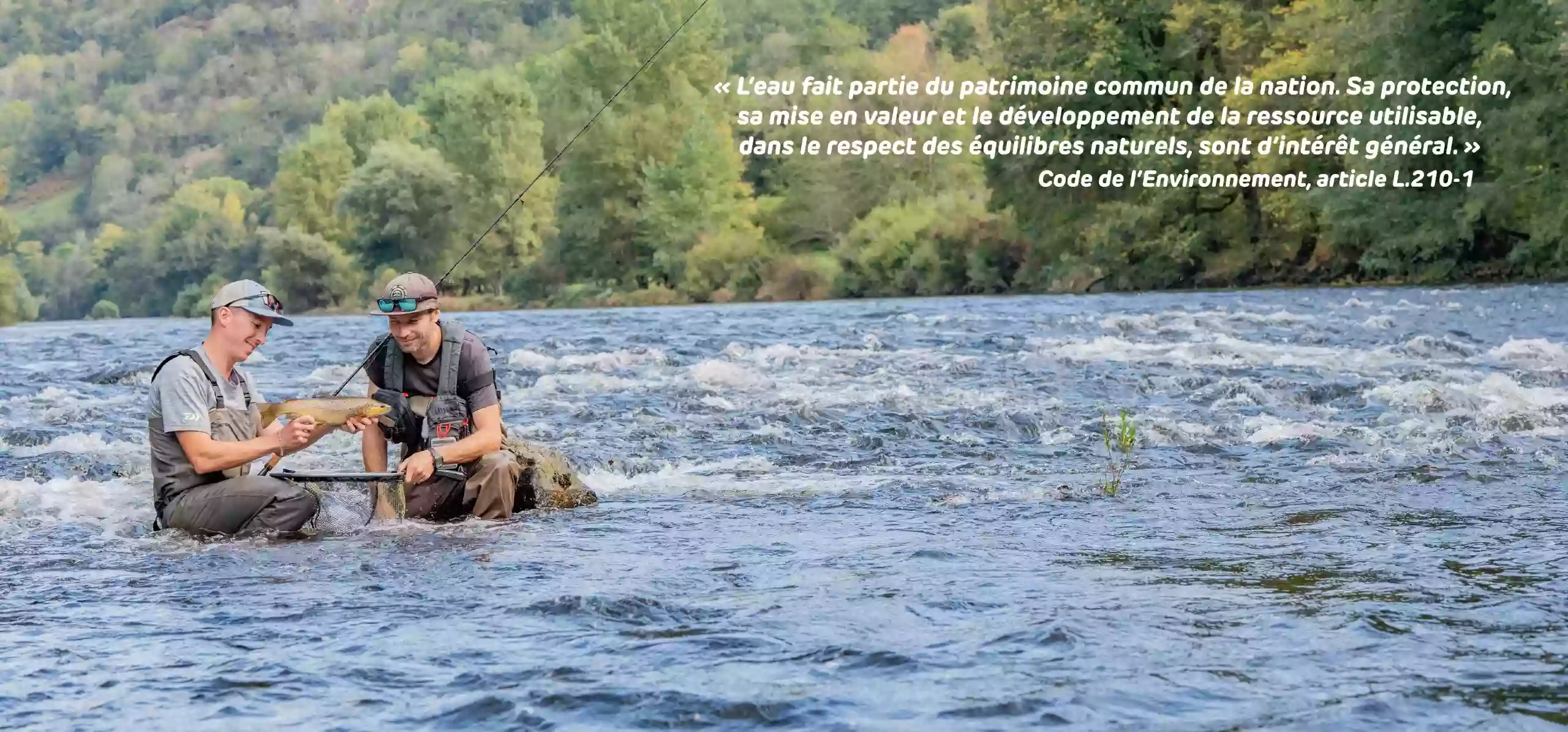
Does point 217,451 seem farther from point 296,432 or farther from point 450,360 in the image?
point 450,360

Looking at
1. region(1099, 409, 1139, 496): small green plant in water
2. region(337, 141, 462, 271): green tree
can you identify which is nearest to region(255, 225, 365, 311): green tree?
region(337, 141, 462, 271): green tree

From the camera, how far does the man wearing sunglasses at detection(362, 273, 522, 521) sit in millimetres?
8086

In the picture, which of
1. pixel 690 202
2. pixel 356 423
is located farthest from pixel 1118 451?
pixel 690 202

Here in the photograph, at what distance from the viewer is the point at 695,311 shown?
4228cm

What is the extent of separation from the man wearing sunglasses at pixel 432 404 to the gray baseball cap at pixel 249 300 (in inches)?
22.6

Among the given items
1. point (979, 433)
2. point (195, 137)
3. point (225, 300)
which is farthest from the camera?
point (195, 137)

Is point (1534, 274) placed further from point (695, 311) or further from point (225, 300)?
point (225, 300)

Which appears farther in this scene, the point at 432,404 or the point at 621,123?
the point at 621,123

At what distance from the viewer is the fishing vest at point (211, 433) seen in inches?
303

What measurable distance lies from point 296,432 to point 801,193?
2234 inches

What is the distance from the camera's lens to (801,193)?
6369cm

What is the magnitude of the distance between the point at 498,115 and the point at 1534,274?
45584 mm

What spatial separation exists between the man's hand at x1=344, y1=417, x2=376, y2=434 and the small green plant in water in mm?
3744

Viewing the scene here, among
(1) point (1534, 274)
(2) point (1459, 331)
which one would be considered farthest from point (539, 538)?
(1) point (1534, 274)
